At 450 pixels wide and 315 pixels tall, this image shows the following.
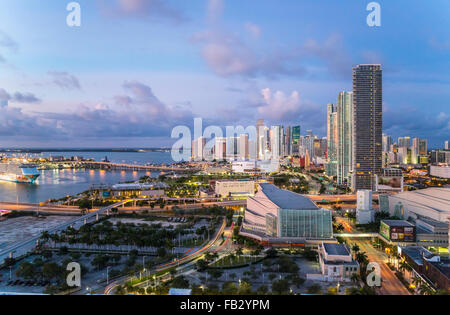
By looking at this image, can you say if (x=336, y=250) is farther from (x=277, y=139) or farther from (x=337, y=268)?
(x=277, y=139)

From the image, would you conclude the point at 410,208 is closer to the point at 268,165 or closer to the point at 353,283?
the point at 353,283

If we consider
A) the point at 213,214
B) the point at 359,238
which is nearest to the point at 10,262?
the point at 213,214

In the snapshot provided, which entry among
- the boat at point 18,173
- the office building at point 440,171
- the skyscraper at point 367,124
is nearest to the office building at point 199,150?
the boat at point 18,173

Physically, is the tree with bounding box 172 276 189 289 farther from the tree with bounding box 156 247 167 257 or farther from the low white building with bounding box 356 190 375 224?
the low white building with bounding box 356 190 375 224

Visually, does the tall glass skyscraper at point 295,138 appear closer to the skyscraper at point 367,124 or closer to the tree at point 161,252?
the skyscraper at point 367,124

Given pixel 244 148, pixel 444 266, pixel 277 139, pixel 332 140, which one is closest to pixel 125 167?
pixel 244 148
